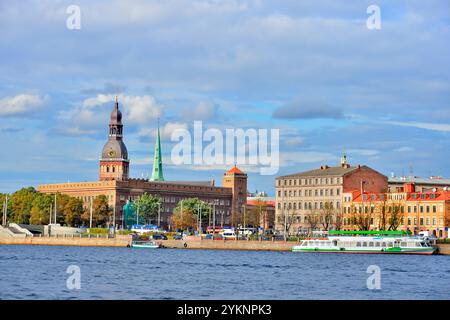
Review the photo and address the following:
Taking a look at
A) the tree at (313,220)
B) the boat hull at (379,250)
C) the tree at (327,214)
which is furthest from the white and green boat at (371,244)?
the tree at (313,220)

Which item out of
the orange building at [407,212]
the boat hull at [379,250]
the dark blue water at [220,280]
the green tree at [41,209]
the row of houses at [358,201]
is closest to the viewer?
the dark blue water at [220,280]

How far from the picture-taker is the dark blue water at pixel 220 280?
50.0m

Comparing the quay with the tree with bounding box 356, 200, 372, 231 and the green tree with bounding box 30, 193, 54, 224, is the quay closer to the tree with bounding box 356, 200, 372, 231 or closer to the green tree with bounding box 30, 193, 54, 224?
the tree with bounding box 356, 200, 372, 231

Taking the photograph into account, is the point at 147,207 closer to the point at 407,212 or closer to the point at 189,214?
the point at 189,214

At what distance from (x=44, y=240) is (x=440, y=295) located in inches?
3805

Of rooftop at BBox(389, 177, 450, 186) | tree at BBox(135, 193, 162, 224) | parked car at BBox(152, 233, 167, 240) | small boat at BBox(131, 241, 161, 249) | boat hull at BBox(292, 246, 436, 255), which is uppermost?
rooftop at BBox(389, 177, 450, 186)

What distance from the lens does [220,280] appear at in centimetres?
5953

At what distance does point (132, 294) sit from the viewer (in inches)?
1935

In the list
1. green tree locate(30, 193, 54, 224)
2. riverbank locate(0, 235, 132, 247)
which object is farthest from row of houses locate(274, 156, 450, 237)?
green tree locate(30, 193, 54, 224)

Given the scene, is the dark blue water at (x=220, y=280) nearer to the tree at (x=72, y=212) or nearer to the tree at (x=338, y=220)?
the tree at (x=338, y=220)

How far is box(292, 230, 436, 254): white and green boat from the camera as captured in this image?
106 metres

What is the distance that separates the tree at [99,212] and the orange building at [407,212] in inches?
1875

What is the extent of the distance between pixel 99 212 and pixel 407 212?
190 feet

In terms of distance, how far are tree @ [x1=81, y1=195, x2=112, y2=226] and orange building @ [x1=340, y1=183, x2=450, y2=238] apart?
4762 centimetres
